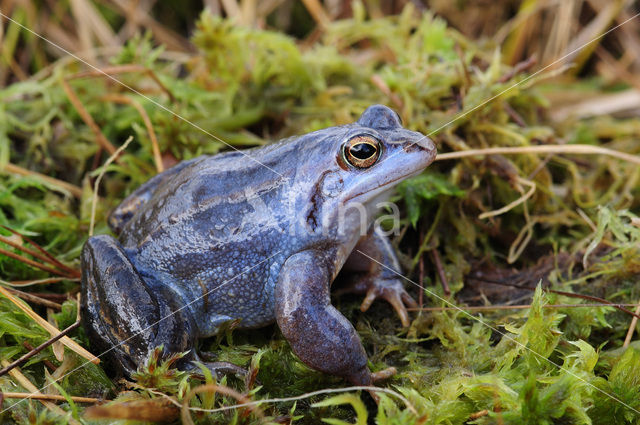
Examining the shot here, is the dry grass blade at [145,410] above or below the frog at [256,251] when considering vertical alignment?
below

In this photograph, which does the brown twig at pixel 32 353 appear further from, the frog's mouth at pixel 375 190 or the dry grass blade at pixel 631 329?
the dry grass blade at pixel 631 329

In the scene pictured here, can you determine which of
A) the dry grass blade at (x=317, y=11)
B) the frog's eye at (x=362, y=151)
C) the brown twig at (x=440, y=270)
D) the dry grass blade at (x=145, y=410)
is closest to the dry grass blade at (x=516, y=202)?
the brown twig at (x=440, y=270)

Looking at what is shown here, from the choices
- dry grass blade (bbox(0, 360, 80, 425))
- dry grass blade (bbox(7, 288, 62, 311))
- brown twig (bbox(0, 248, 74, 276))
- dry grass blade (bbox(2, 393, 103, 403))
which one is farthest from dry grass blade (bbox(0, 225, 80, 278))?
dry grass blade (bbox(2, 393, 103, 403))

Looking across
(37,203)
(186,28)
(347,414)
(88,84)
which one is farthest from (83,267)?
(186,28)

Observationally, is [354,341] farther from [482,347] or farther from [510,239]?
[510,239]

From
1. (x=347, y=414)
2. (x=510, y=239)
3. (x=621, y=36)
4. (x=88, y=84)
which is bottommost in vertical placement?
(x=347, y=414)

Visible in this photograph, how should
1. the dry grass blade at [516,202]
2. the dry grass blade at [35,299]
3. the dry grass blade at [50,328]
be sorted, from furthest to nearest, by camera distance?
1. the dry grass blade at [516,202]
2. the dry grass blade at [35,299]
3. the dry grass blade at [50,328]

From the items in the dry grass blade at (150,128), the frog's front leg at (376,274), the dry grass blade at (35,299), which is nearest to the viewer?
the dry grass blade at (35,299)

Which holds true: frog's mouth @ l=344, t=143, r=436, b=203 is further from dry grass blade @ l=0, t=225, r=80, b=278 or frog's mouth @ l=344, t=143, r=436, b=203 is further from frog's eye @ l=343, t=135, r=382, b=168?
dry grass blade @ l=0, t=225, r=80, b=278
